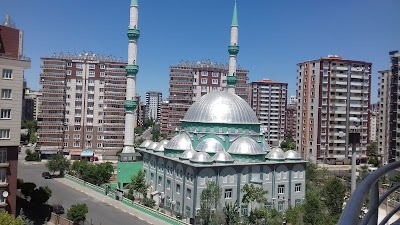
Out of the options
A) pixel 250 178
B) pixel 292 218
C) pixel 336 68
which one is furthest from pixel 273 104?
pixel 292 218

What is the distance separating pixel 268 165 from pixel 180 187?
5949 mm

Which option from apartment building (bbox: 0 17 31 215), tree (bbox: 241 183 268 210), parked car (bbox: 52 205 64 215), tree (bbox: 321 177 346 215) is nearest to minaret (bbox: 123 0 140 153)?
parked car (bbox: 52 205 64 215)

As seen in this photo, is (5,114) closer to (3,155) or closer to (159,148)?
(3,155)

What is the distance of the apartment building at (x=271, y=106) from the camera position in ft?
209

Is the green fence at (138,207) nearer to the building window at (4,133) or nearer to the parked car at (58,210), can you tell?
the parked car at (58,210)

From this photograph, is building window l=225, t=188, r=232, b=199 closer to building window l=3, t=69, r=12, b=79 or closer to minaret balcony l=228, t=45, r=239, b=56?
building window l=3, t=69, r=12, b=79

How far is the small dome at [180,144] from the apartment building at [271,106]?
36.2 meters

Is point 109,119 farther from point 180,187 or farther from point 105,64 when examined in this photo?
point 180,187

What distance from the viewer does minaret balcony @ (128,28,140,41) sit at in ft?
112

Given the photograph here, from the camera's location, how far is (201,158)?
24.7 metres

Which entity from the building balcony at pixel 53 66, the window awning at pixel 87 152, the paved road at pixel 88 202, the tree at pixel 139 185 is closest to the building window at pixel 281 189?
the tree at pixel 139 185

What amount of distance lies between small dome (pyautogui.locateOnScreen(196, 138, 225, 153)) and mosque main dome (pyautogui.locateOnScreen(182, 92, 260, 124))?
1.76m

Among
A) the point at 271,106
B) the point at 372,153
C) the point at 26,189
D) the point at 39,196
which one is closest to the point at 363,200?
the point at 39,196

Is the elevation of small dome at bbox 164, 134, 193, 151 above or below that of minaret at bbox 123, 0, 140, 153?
below
